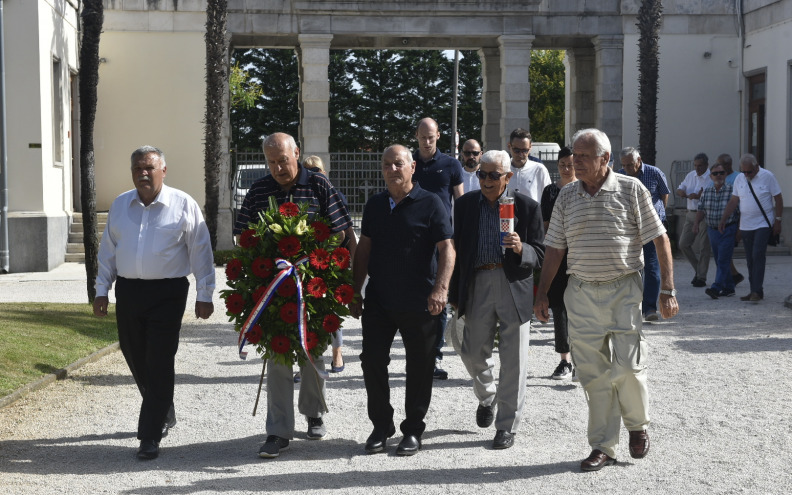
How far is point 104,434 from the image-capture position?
23.5ft

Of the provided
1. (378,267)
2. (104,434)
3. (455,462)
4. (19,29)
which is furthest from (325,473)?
(19,29)

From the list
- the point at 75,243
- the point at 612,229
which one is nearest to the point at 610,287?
the point at 612,229

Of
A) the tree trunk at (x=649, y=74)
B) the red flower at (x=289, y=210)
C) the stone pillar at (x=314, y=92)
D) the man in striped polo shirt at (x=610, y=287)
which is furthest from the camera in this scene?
the stone pillar at (x=314, y=92)

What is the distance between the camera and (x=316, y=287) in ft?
21.4

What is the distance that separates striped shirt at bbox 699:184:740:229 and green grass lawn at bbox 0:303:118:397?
8161 millimetres

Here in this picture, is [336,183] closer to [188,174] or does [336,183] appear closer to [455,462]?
[188,174]

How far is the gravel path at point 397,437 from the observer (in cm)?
588

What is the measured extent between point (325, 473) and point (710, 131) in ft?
73.5

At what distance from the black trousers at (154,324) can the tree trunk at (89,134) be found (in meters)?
6.48

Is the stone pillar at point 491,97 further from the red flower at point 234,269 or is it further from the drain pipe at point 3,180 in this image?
the red flower at point 234,269

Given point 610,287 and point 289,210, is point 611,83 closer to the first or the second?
point 610,287

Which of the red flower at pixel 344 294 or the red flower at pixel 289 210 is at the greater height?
the red flower at pixel 289 210

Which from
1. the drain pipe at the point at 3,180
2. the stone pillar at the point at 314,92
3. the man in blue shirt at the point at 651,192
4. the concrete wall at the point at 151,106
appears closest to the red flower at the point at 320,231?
the man in blue shirt at the point at 651,192

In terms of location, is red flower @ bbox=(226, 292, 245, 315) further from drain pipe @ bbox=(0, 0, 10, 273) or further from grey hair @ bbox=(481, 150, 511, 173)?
drain pipe @ bbox=(0, 0, 10, 273)
